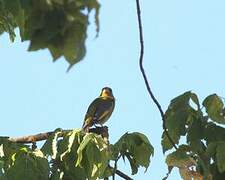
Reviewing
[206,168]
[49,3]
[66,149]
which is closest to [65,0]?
[49,3]

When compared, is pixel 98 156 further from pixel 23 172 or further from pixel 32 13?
pixel 32 13

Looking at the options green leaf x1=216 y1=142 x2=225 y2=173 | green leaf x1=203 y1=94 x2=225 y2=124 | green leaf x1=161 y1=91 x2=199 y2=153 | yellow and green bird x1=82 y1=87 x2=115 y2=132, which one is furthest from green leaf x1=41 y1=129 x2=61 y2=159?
yellow and green bird x1=82 y1=87 x2=115 y2=132

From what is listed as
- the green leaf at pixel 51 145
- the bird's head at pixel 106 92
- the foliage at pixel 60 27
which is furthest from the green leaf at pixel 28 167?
the bird's head at pixel 106 92

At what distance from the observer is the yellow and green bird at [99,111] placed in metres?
8.97

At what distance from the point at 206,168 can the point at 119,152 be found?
1.04 meters

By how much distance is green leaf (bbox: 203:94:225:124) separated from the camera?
13.5 ft

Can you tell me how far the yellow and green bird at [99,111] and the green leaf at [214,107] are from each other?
4249 mm

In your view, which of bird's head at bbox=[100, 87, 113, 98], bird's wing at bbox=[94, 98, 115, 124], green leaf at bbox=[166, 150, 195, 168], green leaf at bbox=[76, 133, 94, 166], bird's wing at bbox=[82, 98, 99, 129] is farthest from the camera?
bird's head at bbox=[100, 87, 113, 98]

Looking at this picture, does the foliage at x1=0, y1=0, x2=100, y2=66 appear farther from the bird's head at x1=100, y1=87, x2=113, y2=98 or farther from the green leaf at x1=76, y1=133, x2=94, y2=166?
the bird's head at x1=100, y1=87, x2=113, y2=98

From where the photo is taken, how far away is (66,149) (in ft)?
15.0

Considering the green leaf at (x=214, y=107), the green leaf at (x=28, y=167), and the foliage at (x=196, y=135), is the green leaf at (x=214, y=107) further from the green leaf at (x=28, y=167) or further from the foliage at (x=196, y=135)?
the green leaf at (x=28, y=167)

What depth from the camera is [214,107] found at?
4.18 meters

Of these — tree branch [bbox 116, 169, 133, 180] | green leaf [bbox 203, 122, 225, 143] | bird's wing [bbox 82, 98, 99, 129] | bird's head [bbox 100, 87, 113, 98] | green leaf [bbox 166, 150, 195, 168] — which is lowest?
tree branch [bbox 116, 169, 133, 180]

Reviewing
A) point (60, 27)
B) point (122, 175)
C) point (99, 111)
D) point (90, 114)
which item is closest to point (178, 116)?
point (122, 175)
